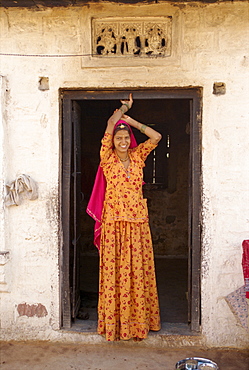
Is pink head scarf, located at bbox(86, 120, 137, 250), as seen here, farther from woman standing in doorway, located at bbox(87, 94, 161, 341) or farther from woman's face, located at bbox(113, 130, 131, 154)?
woman's face, located at bbox(113, 130, 131, 154)

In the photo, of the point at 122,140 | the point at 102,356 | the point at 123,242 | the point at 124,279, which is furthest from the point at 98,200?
the point at 102,356

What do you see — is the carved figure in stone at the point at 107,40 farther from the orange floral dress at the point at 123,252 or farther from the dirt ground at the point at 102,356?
the dirt ground at the point at 102,356

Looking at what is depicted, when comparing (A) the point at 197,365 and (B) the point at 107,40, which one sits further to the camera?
(B) the point at 107,40

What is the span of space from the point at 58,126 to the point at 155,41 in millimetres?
1200

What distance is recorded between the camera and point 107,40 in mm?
3305

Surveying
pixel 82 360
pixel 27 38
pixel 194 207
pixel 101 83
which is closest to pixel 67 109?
pixel 101 83

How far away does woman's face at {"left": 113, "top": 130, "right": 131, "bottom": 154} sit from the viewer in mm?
3260

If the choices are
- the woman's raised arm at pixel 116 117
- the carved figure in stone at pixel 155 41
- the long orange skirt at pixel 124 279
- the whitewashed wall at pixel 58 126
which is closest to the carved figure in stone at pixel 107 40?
the whitewashed wall at pixel 58 126

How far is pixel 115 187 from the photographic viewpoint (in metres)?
3.32

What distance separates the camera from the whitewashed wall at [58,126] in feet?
10.6

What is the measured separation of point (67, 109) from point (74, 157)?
1.53ft

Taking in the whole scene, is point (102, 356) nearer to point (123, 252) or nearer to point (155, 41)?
point (123, 252)

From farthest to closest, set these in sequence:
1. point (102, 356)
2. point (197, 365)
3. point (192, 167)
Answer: point (192, 167), point (102, 356), point (197, 365)

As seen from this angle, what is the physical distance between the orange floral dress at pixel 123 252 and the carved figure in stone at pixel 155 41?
85cm
